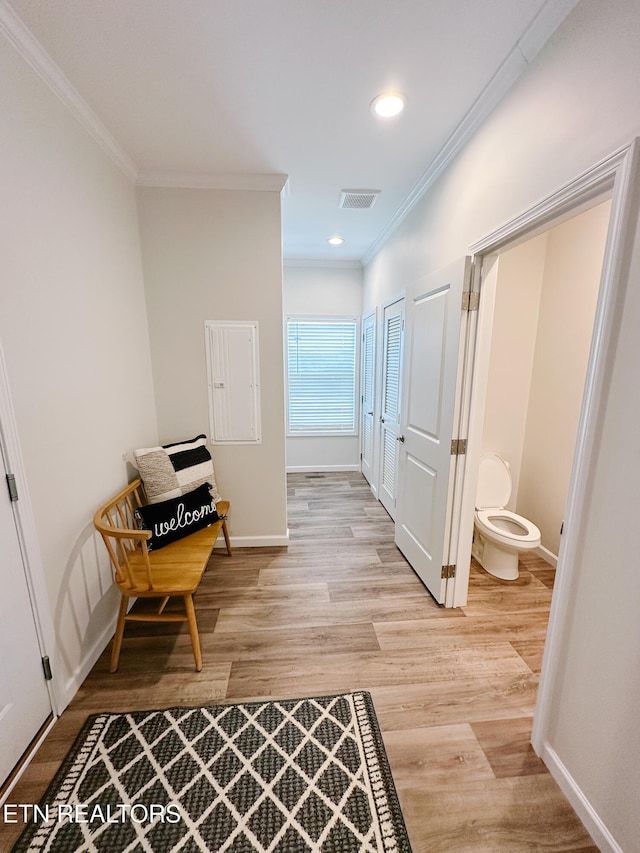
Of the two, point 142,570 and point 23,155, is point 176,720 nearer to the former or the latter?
point 142,570

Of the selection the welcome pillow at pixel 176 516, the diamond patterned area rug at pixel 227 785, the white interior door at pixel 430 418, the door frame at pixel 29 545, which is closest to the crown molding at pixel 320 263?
the white interior door at pixel 430 418

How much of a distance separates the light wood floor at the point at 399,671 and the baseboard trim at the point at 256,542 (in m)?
0.07

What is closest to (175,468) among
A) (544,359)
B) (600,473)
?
(600,473)

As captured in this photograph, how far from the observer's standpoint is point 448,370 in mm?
1889

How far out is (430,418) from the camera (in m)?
2.10

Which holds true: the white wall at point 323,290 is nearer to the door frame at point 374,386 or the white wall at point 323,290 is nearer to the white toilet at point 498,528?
the door frame at point 374,386

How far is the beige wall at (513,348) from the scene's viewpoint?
2.49 m

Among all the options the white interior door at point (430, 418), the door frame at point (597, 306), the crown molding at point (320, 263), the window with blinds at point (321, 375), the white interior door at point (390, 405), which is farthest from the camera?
the window with blinds at point (321, 375)

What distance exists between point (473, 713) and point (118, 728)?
4.96 ft

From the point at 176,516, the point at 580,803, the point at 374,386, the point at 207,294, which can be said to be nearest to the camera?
the point at 580,803

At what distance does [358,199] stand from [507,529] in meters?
2.72

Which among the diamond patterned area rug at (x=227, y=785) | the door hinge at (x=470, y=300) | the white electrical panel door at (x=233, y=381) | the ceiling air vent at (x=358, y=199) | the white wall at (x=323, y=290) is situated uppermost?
the ceiling air vent at (x=358, y=199)

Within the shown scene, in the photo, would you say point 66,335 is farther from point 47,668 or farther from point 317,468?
point 317,468

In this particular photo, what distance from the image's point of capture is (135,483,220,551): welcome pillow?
189cm
